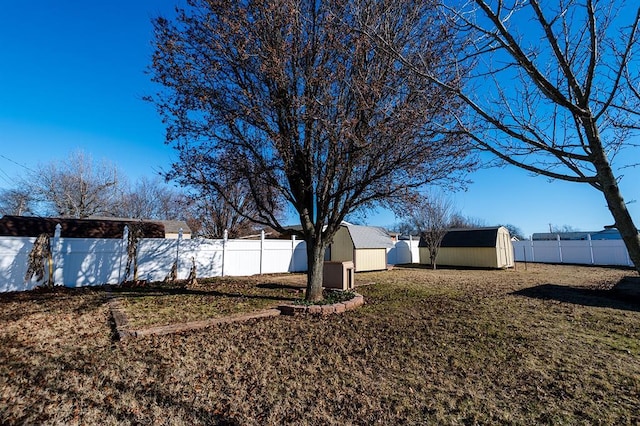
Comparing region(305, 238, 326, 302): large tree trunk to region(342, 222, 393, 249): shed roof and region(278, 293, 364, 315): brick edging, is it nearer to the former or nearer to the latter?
region(278, 293, 364, 315): brick edging

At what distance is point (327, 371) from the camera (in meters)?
3.92

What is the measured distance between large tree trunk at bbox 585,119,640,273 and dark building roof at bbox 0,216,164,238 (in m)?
15.5

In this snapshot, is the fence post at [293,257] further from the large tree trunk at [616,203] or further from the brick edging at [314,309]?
the large tree trunk at [616,203]

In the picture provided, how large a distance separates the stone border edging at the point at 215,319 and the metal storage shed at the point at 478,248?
647 inches

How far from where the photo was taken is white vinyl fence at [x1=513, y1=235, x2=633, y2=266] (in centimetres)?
2073

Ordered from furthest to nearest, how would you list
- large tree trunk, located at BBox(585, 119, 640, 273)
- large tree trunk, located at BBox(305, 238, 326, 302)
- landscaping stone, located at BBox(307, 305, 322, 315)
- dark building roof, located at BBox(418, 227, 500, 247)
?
dark building roof, located at BBox(418, 227, 500, 247)
large tree trunk, located at BBox(305, 238, 326, 302)
landscaping stone, located at BBox(307, 305, 322, 315)
large tree trunk, located at BBox(585, 119, 640, 273)

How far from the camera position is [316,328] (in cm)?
575

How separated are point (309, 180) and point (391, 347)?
446 cm

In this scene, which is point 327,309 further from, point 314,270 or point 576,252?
point 576,252

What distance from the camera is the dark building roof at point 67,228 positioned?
46.8ft

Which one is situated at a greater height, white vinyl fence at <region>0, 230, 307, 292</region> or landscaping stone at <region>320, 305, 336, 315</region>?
white vinyl fence at <region>0, 230, 307, 292</region>

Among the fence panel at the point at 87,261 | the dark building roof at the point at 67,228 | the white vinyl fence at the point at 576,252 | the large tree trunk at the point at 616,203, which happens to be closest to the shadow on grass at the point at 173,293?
the fence panel at the point at 87,261

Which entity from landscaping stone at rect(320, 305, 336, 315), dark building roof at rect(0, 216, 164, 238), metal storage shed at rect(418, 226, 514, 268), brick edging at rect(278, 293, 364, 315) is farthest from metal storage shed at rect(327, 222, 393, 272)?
landscaping stone at rect(320, 305, 336, 315)

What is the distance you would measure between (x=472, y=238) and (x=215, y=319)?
69.2 feet
